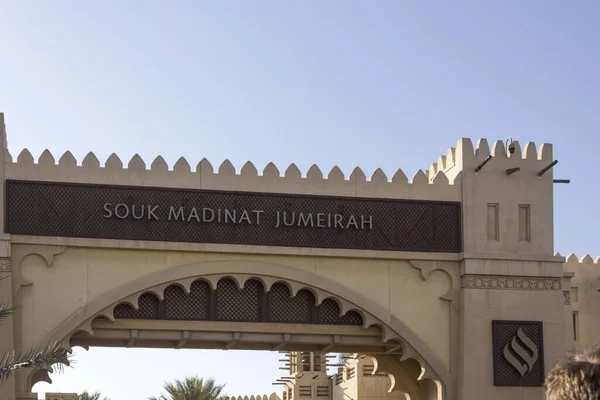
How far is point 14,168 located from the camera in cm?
1647

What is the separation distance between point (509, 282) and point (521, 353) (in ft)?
3.95

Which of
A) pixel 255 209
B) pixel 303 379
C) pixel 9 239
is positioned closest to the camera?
pixel 9 239

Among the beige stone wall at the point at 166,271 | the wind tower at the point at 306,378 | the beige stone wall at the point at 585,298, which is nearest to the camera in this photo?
the beige stone wall at the point at 166,271

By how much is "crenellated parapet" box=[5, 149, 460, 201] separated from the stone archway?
1.34 meters

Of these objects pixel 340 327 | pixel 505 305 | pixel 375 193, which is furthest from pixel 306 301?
pixel 505 305

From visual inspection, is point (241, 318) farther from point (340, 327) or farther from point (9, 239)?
point (9, 239)

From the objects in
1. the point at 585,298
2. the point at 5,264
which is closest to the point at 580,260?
the point at 585,298

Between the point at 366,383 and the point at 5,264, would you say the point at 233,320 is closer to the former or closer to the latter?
the point at 5,264

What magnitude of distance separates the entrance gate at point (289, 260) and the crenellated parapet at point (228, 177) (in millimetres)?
23

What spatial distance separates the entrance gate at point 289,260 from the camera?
648 inches

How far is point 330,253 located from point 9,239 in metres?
5.11

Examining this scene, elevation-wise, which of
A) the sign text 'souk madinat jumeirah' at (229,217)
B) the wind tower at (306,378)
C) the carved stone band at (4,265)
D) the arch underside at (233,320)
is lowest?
the wind tower at (306,378)

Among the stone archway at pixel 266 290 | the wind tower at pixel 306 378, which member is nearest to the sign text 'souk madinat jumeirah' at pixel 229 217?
the stone archway at pixel 266 290

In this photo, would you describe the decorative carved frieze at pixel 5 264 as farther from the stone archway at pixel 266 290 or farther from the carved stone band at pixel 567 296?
the carved stone band at pixel 567 296
